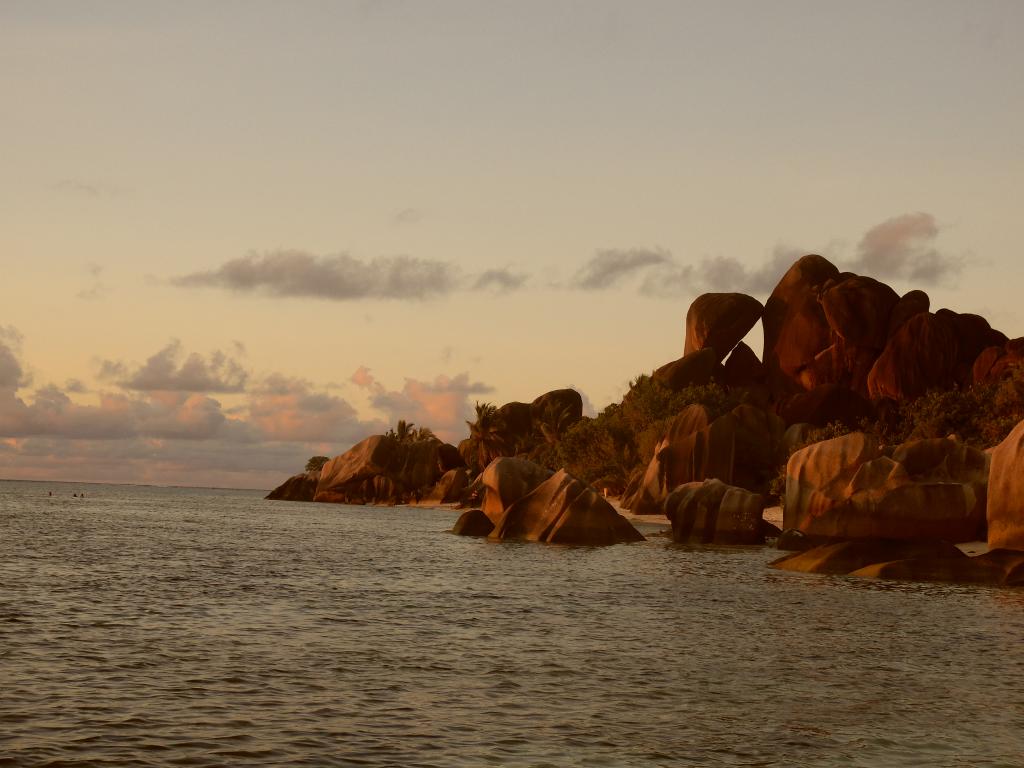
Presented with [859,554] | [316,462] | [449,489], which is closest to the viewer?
[859,554]

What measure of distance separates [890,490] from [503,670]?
Answer: 25979mm

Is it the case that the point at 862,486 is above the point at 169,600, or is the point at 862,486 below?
above

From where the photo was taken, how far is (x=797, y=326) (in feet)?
366

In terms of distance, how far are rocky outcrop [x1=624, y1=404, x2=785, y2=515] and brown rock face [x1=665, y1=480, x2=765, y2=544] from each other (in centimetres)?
1897

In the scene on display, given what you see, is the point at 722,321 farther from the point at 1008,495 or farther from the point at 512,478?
the point at 1008,495

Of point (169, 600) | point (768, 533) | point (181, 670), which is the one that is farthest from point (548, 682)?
point (768, 533)

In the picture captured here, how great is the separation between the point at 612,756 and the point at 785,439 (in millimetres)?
73494

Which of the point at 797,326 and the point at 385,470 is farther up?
the point at 797,326

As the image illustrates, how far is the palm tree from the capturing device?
129 meters

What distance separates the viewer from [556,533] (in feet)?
162

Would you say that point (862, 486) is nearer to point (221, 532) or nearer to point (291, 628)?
point (291, 628)

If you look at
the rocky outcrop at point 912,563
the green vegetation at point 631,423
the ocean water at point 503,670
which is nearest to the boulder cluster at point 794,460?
the rocky outcrop at point 912,563

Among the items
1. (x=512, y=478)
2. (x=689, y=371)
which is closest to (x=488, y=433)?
(x=689, y=371)

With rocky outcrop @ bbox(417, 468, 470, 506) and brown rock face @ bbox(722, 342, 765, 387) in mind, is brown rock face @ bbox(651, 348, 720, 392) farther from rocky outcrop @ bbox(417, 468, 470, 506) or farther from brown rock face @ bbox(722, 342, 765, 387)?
rocky outcrop @ bbox(417, 468, 470, 506)
